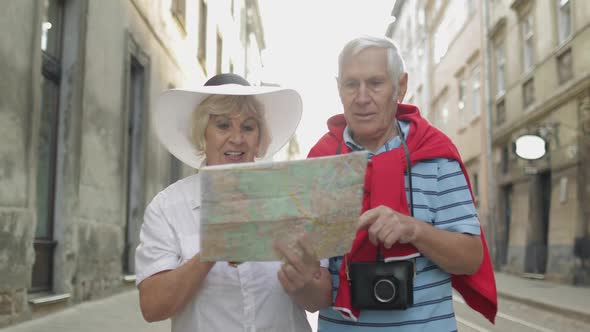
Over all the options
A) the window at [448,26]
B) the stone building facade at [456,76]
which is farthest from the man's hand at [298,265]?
the window at [448,26]

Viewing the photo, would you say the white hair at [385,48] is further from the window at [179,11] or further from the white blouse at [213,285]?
the window at [179,11]

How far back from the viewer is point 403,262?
2258 millimetres

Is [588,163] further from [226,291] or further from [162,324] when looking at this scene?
[226,291]

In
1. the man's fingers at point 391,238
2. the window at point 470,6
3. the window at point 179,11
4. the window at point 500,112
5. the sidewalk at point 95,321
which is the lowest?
the sidewalk at point 95,321

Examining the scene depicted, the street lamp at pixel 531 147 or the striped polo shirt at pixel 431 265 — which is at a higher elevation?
the street lamp at pixel 531 147

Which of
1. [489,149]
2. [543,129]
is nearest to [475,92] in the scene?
[489,149]

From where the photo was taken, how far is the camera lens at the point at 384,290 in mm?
2240

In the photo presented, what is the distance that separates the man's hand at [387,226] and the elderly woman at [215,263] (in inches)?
7.6

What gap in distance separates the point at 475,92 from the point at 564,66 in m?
9.15

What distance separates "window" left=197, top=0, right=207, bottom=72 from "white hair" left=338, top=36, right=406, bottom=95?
1627cm

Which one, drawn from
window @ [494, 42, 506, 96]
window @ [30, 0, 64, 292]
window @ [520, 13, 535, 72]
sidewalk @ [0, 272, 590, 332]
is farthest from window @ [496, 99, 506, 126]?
window @ [30, 0, 64, 292]

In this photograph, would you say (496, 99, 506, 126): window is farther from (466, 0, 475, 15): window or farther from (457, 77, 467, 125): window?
(466, 0, 475, 15): window

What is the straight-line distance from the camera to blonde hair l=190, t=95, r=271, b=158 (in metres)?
2.44

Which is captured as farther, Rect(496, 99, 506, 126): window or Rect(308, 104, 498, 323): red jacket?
Rect(496, 99, 506, 126): window
